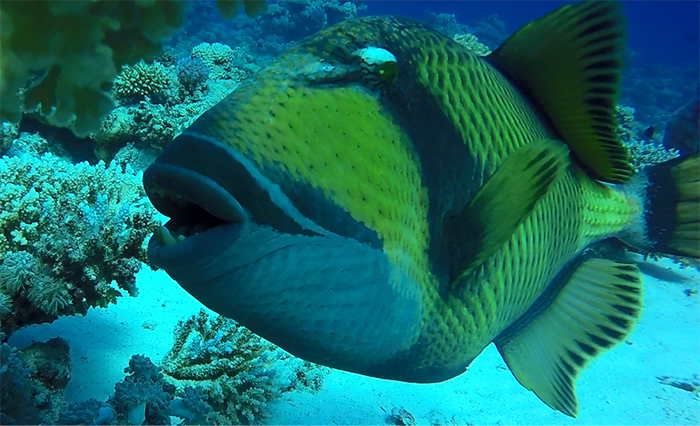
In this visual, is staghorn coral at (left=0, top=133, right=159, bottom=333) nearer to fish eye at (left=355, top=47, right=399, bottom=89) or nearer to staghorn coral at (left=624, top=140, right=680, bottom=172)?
fish eye at (left=355, top=47, right=399, bottom=89)

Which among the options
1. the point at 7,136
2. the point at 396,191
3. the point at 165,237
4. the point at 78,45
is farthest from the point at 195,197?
the point at 7,136

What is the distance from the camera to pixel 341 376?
2.77 metres

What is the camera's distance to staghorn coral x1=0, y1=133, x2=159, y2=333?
77.7 inches

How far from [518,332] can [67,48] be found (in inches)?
62.6

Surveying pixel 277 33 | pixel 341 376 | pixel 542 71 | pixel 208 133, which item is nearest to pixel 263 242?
pixel 208 133

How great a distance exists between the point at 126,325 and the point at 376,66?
224cm

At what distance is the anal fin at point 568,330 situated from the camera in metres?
1.63

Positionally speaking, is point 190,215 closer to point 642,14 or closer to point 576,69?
point 576,69

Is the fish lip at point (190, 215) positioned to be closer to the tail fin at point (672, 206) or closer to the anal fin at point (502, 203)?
the anal fin at point (502, 203)

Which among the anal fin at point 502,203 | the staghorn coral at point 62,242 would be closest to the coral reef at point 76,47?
the anal fin at point 502,203

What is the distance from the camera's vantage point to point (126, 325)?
2512mm

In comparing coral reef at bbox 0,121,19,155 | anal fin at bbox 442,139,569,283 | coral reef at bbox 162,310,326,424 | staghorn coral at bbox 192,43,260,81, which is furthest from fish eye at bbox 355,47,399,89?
staghorn coral at bbox 192,43,260,81

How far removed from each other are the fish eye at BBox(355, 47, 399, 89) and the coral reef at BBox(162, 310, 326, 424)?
1.79m

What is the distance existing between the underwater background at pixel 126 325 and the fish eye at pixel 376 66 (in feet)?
1.24
